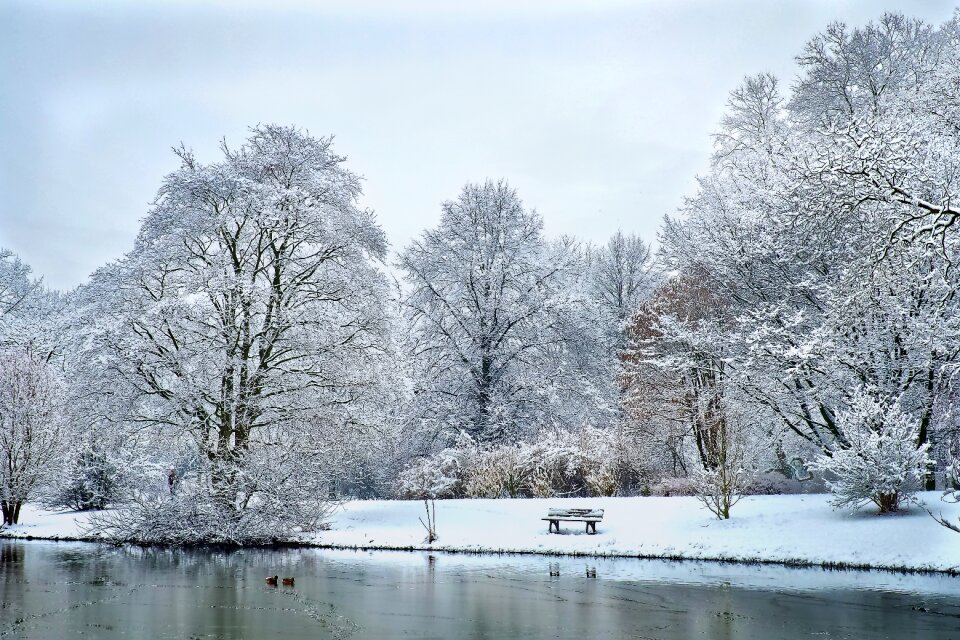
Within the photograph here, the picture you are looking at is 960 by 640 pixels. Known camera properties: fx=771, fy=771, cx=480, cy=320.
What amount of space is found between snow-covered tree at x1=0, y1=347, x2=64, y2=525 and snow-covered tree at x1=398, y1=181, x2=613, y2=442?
11573mm

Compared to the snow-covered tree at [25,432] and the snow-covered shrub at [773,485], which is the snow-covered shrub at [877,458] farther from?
the snow-covered tree at [25,432]

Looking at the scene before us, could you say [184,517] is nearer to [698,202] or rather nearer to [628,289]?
→ [698,202]

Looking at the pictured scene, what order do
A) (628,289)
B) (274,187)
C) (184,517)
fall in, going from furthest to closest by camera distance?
1. (628,289)
2. (274,187)
3. (184,517)

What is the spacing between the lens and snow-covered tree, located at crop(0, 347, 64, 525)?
2325 cm

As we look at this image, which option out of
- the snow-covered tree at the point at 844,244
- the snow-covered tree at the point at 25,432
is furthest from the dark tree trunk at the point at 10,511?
the snow-covered tree at the point at 844,244

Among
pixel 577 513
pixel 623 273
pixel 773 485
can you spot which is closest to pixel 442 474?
pixel 577 513

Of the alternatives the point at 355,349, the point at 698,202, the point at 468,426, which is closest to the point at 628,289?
the point at 698,202

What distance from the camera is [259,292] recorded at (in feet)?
63.1

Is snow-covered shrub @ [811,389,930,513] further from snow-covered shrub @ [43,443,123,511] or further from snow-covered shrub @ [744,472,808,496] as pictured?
snow-covered shrub @ [43,443,123,511]

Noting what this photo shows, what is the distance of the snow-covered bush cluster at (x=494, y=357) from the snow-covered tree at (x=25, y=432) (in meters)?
0.08

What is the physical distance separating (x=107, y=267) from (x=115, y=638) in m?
13.4

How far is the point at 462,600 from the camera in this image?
11.1 metres

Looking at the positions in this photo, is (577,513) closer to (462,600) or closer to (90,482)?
(462,600)

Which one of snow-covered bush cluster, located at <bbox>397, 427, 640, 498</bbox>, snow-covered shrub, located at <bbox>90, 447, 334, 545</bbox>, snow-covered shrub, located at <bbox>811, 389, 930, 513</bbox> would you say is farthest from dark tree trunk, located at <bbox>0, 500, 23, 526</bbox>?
snow-covered shrub, located at <bbox>811, 389, 930, 513</bbox>
